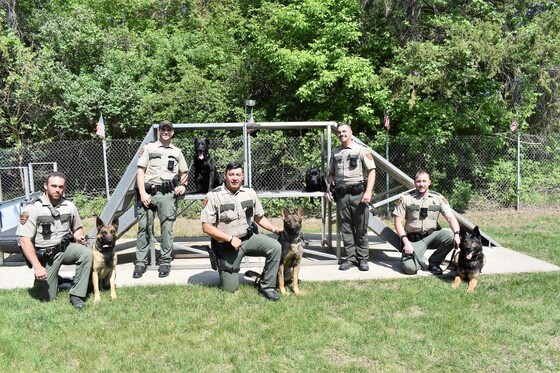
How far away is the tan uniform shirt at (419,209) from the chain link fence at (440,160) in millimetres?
5706

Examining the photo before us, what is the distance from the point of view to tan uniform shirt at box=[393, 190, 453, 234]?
5.84 m

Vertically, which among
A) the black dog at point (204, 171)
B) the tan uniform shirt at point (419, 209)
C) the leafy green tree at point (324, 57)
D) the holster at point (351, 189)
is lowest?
the tan uniform shirt at point (419, 209)

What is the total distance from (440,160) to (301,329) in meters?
9.37

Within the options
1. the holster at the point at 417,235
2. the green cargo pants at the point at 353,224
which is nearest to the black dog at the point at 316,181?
the green cargo pants at the point at 353,224

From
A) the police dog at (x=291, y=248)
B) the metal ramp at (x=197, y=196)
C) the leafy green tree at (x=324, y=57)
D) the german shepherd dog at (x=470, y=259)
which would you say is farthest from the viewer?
the leafy green tree at (x=324, y=57)

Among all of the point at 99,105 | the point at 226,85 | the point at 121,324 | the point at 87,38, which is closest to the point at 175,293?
the point at 121,324

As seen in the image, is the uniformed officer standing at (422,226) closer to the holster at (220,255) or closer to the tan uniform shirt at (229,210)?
the tan uniform shirt at (229,210)

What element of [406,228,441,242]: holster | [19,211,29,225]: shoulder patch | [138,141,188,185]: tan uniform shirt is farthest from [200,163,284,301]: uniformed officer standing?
[406,228,441,242]: holster

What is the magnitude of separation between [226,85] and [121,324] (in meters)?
11.2

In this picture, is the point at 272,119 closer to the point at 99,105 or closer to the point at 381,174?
the point at 381,174

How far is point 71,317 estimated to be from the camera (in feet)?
14.0

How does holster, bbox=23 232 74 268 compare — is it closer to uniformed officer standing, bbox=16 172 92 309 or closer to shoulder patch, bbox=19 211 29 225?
uniformed officer standing, bbox=16 172 92 309

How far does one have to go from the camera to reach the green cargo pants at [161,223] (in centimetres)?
575

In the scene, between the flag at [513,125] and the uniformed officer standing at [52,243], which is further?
the flag at [513,125]
